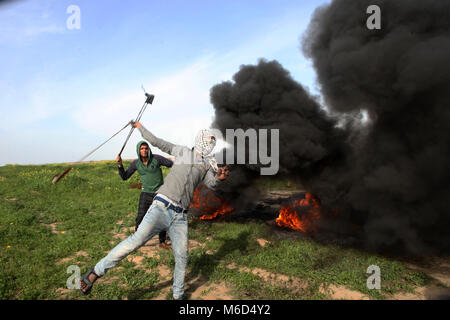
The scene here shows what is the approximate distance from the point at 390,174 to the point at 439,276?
218 centimetres

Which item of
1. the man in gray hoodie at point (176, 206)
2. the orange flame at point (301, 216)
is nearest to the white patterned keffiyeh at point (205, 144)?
the man in gray hoodie at point (176, 206)

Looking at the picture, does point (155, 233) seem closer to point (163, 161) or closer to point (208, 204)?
point (163, 161)

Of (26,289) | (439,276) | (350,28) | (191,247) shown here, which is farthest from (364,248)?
(26,289)

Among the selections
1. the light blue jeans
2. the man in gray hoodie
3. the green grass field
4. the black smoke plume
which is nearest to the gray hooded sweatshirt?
the man in gray hoodie

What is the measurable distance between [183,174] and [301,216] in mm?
5929

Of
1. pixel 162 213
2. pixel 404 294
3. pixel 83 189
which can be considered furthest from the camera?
pixel 83 189

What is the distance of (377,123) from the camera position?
23.3 ft

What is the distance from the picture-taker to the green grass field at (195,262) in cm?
442

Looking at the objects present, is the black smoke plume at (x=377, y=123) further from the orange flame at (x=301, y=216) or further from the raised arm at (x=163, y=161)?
the raised arm at (x=163, y=161)

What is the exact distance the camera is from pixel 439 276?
492cm

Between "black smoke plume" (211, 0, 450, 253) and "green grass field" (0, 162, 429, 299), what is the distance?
4.47ft

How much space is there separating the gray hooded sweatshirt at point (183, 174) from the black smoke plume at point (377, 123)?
460cm
